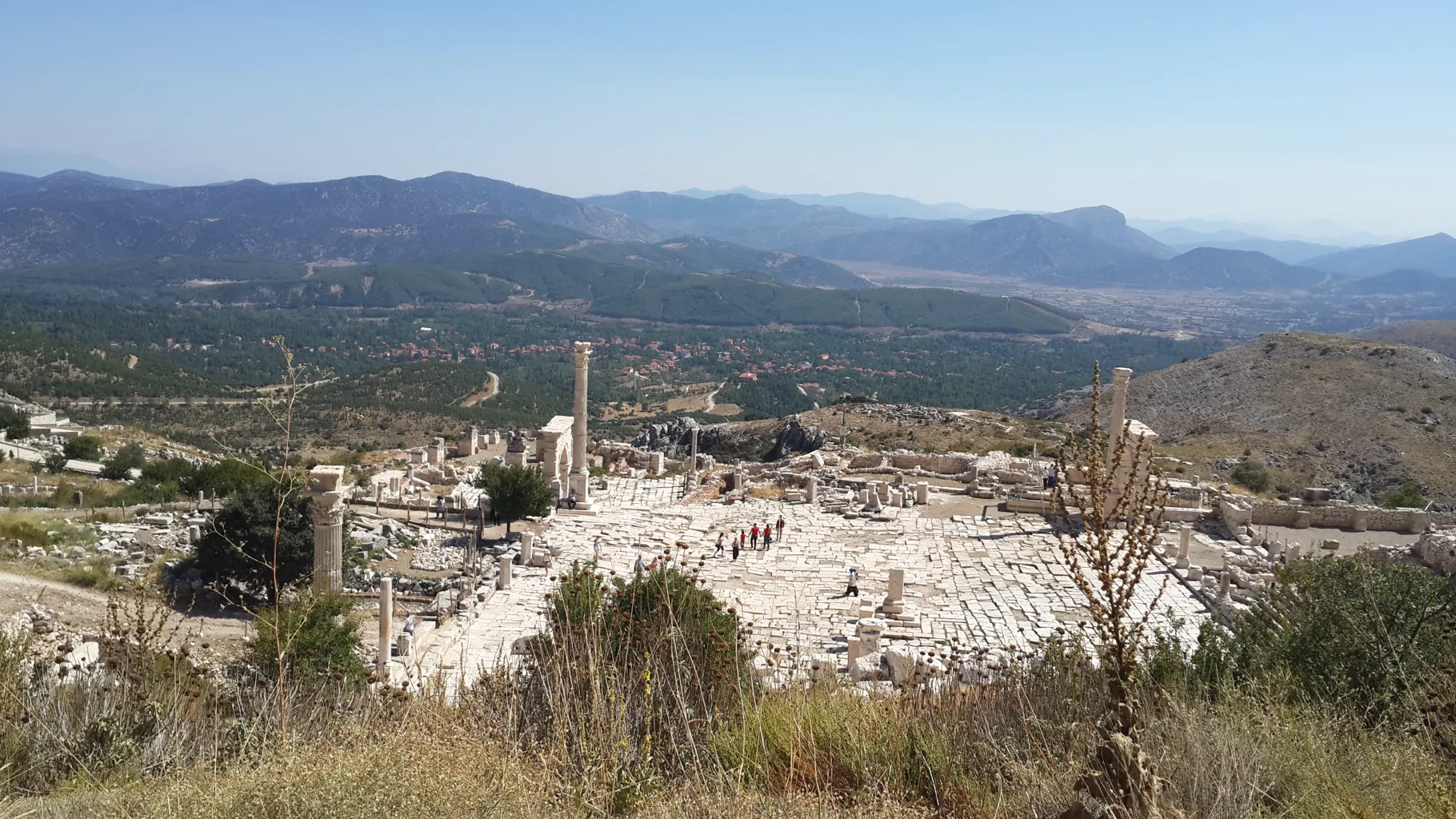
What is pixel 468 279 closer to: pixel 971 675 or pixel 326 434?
pixel 326 434

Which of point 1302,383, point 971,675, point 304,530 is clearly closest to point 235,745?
point 971,675

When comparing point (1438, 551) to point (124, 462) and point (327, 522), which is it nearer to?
point (327, 522)

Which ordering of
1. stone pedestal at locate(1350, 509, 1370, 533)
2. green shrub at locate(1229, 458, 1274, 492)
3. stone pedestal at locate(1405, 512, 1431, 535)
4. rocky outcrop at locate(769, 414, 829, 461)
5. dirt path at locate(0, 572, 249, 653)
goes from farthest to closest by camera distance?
rocky outcrop at locate(769, 414, 829, 461) → green shrub at locate(1229, 458, 1274, 492) → stone pedestal at locate(1350, 509, 1370, 533) → stone pedestal at locate(1405, 512, 1431, 535) → dirt path at locate(0, 572, 249, 653)

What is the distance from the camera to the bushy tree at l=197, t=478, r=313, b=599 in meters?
16.9

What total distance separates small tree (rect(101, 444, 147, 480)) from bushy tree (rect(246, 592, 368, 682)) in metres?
20.6

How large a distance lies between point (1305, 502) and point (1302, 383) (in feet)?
104

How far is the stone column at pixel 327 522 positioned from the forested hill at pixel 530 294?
147946 mm

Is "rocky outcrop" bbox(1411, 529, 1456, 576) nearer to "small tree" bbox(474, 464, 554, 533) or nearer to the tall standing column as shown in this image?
the tall standing column

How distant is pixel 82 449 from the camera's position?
106ft

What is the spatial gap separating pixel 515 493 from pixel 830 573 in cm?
778

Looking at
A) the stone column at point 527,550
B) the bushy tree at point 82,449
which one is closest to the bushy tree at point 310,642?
the stone column at point 527,550

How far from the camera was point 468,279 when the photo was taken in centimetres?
17925

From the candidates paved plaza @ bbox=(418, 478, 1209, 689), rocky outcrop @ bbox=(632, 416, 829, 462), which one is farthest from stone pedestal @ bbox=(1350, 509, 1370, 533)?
rocky outcrop @ bbox=(632, 416, 829, 462)

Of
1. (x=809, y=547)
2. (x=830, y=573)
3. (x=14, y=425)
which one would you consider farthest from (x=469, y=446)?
(x=830, y=573)
